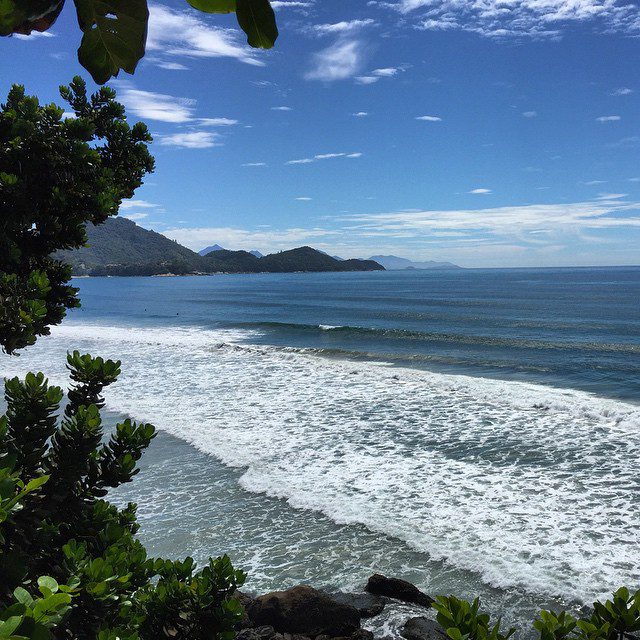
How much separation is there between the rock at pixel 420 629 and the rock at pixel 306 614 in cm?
67

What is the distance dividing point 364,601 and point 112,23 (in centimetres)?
853

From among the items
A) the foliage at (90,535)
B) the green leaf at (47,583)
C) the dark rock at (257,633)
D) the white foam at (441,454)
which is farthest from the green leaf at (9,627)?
the white foam at (441,454)

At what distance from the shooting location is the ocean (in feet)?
29.1

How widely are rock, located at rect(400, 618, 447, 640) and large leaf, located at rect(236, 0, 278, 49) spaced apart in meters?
7.90

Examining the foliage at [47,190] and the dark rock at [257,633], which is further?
the dark rock at [257,633]

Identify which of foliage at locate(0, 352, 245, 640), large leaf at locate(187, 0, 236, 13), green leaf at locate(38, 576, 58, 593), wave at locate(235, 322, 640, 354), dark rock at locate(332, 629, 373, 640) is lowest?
dark rock at locate(332, 629, 373, 640)

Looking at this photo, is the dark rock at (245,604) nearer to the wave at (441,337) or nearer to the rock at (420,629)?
the rock at (420,629)

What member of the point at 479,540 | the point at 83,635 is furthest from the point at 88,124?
the point at 479,540

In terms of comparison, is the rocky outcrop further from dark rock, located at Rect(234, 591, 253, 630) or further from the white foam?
the white foam

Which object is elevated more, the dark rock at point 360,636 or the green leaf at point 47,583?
the green leaf at point 47,583

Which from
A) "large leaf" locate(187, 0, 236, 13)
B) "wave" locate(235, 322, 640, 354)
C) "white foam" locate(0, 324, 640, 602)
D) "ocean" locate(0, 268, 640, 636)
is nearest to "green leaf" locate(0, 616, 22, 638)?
"large leaf" locate(187, 0, 236, 13)

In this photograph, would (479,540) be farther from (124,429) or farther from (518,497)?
(124,429)

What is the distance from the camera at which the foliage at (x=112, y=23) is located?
0.68 meters

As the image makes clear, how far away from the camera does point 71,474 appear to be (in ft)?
12.1
